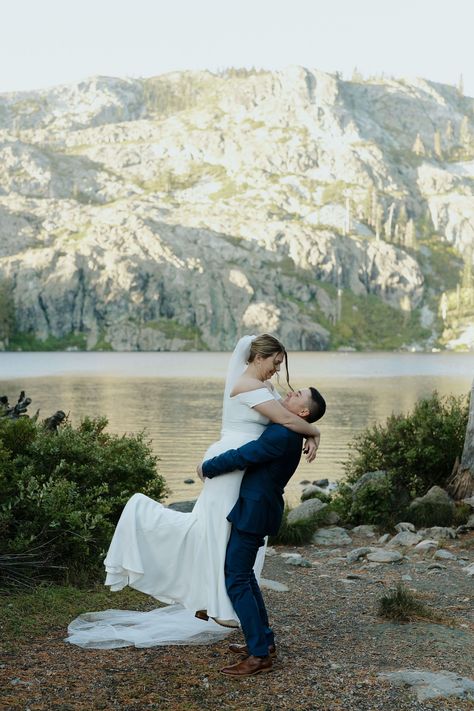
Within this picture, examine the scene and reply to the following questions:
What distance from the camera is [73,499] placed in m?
10.3

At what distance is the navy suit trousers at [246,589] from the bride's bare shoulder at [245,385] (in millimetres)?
1251

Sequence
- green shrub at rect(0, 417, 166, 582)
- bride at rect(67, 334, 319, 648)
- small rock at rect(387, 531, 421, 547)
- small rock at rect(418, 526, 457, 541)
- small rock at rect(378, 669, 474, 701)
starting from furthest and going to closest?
small rock at rect(418, 526, 457, 541), small rock at rect(387, 531, 421, 547), green shrub at rect(0, 417, 166, 582), bride at rect(67, 334, 319, 648), small rock at rect(378, 669, 474, 701)

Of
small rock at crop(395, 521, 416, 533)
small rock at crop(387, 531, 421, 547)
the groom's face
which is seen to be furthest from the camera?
small rock at crop(395, 521, 416, 533)

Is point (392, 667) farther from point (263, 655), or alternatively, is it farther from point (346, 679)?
point (263, 655)

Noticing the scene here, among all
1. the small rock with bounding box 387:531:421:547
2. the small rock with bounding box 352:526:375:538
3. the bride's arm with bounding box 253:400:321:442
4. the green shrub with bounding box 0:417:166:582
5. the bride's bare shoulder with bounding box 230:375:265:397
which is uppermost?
the bride's bare shoulder with bounding box 230:375:265:397

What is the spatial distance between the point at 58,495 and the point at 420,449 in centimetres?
967

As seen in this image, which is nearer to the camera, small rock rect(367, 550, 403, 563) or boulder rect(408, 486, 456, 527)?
small rock rect(367, 550, 403, 563)

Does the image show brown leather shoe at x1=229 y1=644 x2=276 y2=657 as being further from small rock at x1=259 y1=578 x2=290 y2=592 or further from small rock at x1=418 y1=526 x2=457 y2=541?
small rock at x1=418 y1=526 x2=457 y2=541

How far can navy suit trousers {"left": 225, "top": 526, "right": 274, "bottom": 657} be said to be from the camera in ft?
21.5

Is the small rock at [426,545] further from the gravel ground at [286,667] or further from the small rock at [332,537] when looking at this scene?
the gravel ground at [286,667]

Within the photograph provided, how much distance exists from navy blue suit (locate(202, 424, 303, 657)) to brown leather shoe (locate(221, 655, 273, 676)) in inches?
2.3

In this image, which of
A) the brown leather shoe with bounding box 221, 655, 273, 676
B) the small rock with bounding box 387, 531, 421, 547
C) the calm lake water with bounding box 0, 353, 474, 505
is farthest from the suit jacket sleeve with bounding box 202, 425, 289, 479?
the calm lake water with bounding box 0, 353, 474, 505

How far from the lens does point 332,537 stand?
1445 centimetres

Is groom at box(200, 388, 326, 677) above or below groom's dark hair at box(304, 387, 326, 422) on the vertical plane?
below
